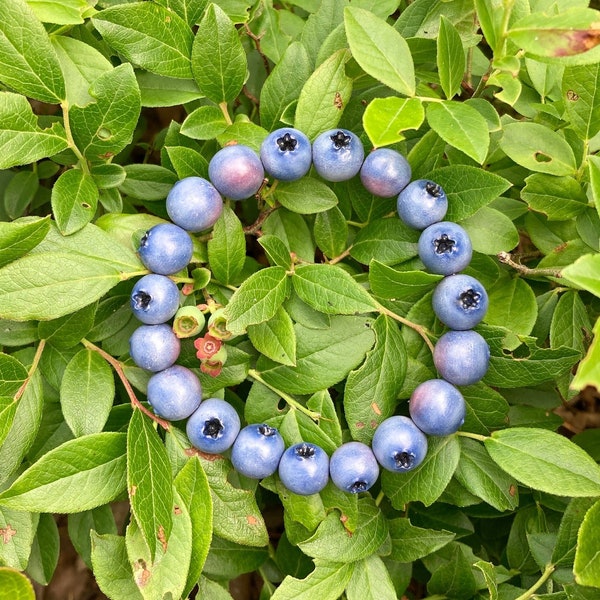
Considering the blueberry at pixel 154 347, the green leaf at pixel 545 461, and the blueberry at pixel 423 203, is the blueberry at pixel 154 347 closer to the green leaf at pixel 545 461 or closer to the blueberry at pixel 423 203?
the blueberry at pixel 423 203

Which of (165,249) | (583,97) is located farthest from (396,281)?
(583,97)

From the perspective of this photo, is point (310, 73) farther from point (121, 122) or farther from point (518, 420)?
point (518, 420)

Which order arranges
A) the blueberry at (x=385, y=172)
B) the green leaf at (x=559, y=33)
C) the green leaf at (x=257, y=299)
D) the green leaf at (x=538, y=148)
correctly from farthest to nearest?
1. the green leaf at (x=538, y=148)
2. the blueberry at (x=385, y=172)
3. the green leaf at (x=257, y=299)
4. the green leaf at (x=559, y=33)

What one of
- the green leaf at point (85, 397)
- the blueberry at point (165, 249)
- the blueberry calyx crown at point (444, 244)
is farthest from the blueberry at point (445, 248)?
the green leaf at point (85, 397)

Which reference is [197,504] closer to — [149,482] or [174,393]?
[149,482]

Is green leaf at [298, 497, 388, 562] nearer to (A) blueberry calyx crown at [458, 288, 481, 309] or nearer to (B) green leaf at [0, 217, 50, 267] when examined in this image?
(A) blueberry calyx crown at [458, 288, 481, 309]
